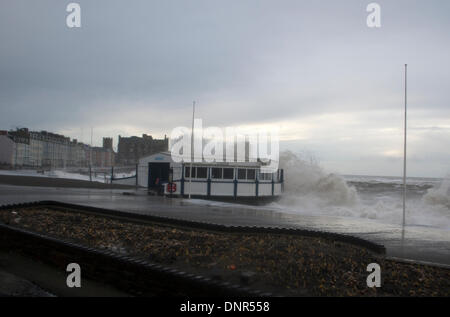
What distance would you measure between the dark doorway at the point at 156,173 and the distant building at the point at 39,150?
55.3m

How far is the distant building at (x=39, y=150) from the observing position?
98812 mm

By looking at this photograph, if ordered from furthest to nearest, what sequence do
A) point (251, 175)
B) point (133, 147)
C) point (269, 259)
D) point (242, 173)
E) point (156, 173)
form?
point (133, 147) < point (156, 173) < point (251, 175) < point (242, 173) < point (269, 259)

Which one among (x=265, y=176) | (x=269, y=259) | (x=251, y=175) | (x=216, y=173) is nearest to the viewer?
(x=269, y=259)

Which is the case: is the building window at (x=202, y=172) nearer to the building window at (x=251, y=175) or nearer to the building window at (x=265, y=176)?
the building window at (x=251, y=175)

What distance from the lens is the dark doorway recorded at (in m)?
30.2

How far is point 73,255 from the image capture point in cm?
679

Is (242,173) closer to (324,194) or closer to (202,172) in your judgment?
(202,172)

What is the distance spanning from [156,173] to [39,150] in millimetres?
110856

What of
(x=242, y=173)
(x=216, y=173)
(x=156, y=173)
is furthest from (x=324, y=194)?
(x=156, y=173)

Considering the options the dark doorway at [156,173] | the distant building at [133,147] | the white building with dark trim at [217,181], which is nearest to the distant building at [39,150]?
the distant building at [133,147]

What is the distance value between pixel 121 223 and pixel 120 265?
186 inches

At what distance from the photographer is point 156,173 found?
31078 mm
